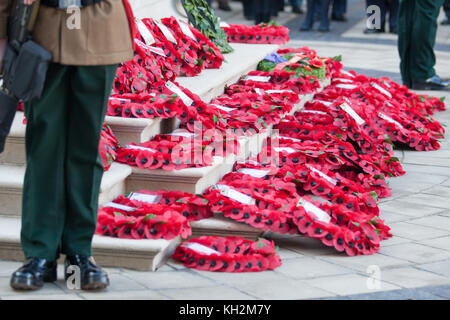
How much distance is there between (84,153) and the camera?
3.40 meters

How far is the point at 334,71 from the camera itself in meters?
7.89

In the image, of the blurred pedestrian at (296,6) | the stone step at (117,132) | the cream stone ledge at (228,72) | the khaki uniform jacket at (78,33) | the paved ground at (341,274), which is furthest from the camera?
the blurred pedestrian at (296,6)

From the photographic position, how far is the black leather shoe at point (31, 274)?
11.1ft

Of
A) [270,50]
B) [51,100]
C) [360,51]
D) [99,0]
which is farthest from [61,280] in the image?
[360,51]

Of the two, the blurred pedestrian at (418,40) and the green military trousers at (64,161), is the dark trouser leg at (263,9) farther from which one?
the green military trousers at (64,161)

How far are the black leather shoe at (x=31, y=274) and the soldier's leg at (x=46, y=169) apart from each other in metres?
0.03

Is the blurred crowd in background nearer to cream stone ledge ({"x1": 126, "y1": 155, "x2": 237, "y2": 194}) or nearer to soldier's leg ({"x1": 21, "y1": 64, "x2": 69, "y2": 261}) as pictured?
cream stone ledge ({"x1": 126, "y1": 155, "x2": 237, "y2": 194})

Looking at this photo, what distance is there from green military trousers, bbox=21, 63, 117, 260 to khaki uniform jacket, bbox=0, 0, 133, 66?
61 millimetres

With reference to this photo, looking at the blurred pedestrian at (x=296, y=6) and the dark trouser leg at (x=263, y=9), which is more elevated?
the dark trouser leg at (x=263, y=9)

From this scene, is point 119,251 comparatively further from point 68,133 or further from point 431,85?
point 431,85

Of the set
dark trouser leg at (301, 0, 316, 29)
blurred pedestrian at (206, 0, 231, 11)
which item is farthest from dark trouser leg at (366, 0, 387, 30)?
blurred pedestrian at (206, 0, 231, 11)

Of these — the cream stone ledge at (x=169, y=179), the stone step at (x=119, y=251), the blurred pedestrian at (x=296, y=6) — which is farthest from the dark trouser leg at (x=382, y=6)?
the stone step at (x=119, y=251)
